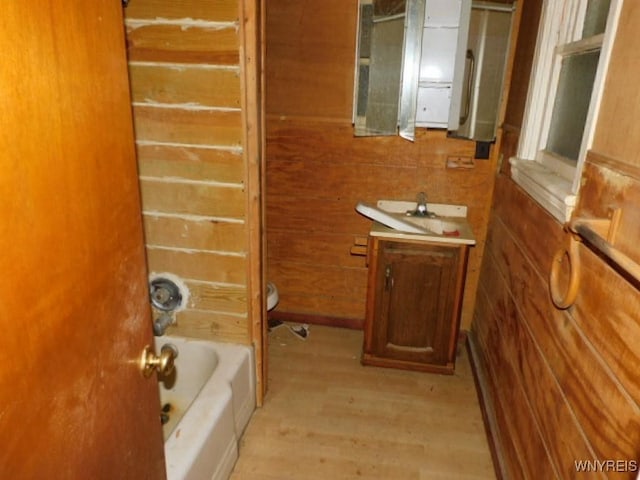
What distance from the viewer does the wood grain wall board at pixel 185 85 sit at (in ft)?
5.46

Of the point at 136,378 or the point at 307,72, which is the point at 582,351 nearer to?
the point at 136,378

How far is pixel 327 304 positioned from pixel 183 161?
56.4 inches

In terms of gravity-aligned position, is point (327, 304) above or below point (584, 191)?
below

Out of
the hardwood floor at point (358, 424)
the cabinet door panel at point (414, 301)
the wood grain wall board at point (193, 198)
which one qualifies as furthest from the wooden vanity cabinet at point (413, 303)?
the wood grain wall board at point (193, 198)

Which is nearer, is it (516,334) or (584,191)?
(584,191)

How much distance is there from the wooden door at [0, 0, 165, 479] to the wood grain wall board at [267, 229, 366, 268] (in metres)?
1.85

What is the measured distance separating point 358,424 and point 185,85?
1.65 metres

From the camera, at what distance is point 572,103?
1611 mm

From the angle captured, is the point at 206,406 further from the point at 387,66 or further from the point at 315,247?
the point at 387,66

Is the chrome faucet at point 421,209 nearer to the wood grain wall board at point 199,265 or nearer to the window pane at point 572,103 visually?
the window pane at point 572,103

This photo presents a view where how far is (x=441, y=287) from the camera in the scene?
2.27m

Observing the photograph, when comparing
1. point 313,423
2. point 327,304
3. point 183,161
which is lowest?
point 313,423

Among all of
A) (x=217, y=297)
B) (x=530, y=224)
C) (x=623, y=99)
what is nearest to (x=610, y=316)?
(x=623, y=99)

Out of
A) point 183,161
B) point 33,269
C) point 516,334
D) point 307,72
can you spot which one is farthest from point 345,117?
point 33,269
